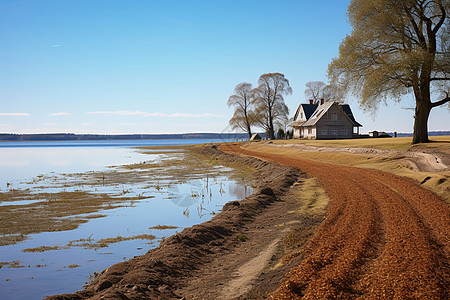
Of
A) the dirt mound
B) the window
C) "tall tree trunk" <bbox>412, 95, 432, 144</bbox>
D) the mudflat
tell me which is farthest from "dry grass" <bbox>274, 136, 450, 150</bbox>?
the dirt mound

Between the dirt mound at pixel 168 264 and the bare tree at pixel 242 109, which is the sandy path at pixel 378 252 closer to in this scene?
the dirt mound at pixel 168 264

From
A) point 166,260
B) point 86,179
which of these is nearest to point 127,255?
point 166,260

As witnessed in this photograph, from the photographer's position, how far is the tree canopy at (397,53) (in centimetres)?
2861

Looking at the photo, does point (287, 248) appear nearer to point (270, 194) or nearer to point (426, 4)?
point (270, 194)

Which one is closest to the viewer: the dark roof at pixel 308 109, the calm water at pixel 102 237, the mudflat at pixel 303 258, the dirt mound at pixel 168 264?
the mudflat at pixel 303 258

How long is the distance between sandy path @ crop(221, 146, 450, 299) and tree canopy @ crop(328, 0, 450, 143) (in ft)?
56.3

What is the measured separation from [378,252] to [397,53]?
88.1ft

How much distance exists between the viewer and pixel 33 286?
764 cm

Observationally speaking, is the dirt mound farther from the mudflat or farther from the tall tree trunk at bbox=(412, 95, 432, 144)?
the tall tree trunk at bbox=(412, 95, 432, 144)

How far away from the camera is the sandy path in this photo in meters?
6.00

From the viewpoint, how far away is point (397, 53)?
3033cm

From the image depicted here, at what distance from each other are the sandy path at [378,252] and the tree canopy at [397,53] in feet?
56.3

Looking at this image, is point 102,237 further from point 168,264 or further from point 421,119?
point 421,119

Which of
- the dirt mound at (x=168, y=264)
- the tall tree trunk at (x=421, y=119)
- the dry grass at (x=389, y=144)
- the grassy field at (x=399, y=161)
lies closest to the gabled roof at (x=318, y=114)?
the dry grass at (x=389, y=144)
